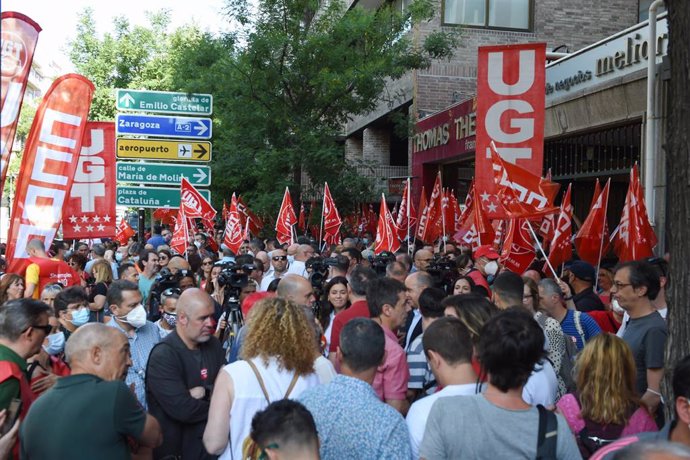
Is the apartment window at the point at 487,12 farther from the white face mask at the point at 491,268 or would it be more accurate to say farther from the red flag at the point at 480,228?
the white face mask at the point at 491,268

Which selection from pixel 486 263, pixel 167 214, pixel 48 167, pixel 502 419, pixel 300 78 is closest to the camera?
pixel 502 419

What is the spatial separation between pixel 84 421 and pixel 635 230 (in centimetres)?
800

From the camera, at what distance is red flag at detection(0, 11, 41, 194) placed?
3502mm

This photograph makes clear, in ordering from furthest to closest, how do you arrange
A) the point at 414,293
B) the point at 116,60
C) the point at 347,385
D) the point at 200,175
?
the point at 116,60
the point at 200,175
the point at 414,293
the point at 347,385

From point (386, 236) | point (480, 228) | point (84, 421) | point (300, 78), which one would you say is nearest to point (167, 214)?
point (300, 78)

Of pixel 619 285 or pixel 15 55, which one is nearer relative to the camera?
pixel 15 55

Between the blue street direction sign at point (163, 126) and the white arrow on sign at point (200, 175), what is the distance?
2.51 ft

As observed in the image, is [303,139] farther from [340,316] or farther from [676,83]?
[676,83]

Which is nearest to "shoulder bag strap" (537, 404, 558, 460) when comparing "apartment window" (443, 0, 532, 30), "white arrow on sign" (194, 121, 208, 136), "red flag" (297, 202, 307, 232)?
"white arrow on sign" (194, 121, 208, 136)

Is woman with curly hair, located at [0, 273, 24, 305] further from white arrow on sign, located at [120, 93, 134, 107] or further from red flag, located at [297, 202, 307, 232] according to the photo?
red flag, located at [297, 202, 307, 232]

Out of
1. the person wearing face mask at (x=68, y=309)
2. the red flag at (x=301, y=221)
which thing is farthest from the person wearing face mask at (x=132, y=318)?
the red flag at (x=301, y=221)

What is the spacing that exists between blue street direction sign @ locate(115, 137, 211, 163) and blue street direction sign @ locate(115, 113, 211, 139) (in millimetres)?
173

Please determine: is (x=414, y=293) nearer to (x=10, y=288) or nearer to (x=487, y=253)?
(x=10, y=288)

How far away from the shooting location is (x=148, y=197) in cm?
1644
